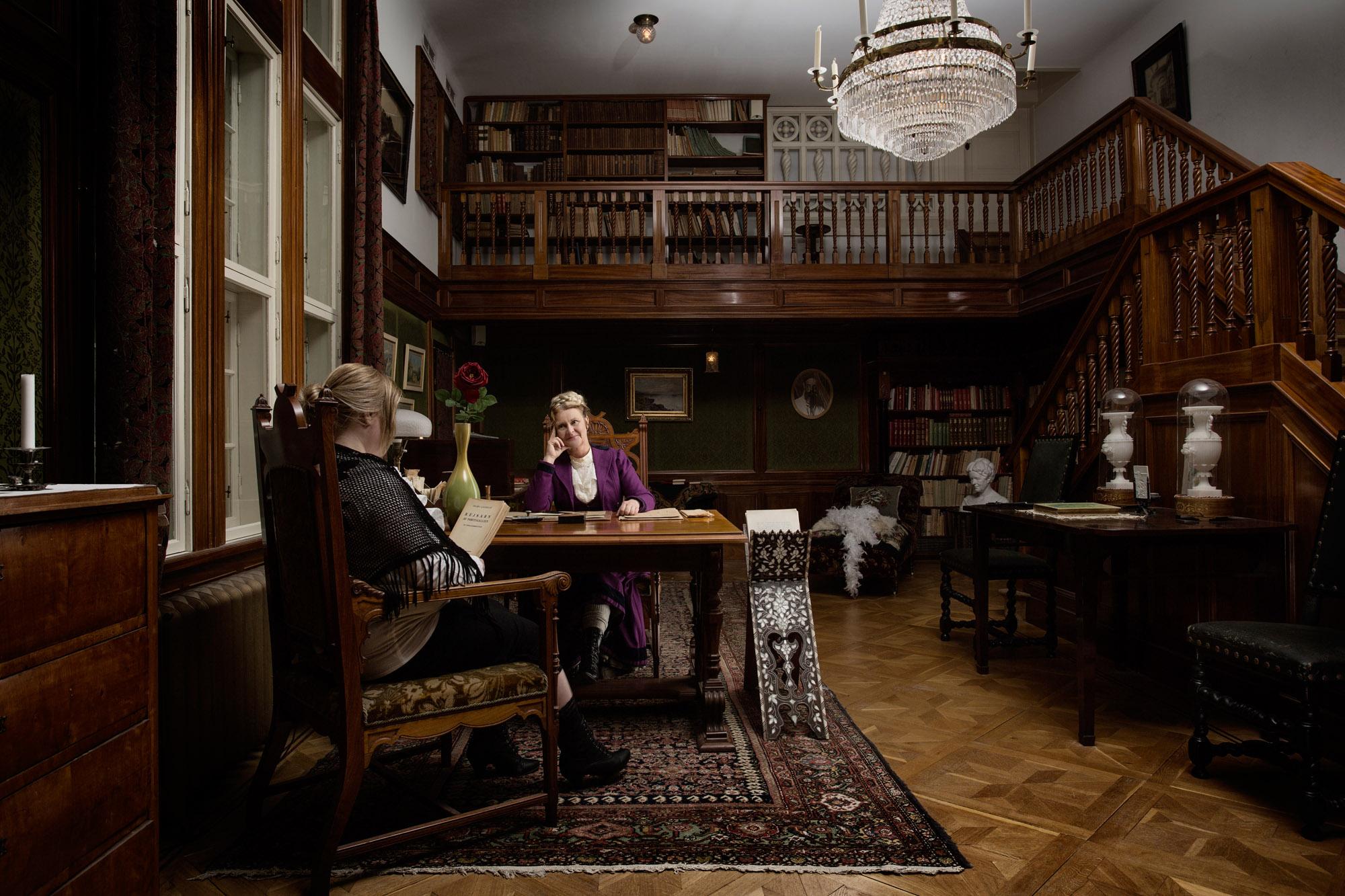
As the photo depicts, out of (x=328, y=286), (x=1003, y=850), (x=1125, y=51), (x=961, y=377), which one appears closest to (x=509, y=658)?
(x=1003, y=850)

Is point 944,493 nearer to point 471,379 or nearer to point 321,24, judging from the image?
point 471,379

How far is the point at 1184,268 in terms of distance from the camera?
10.9 ft

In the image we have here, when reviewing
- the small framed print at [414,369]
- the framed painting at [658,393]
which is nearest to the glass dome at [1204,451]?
the small framed print at [414,369]

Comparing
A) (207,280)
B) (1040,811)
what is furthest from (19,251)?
(1040,811)

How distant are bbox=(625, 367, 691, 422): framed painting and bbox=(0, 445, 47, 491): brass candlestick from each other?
6.67m

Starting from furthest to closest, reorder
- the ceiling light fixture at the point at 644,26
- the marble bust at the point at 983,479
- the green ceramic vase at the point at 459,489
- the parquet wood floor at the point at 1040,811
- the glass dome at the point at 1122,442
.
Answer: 1. the marble bust at the point at 983,479
2. the ceiling light fixture at the point at 644,26
3. the glass dome at the point at 1122,442
4. the green ceramic vase at the point at 459,489
5. the parquet wood floor at the point at 1040,811

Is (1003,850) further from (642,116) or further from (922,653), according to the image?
(642,116)

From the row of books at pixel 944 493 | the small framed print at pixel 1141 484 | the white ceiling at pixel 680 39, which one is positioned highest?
the white ceiling at pixel 680 39

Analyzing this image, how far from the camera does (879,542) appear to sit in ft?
18.4

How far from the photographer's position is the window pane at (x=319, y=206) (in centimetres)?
358

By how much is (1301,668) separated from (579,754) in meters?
1.99

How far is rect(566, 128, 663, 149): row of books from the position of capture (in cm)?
761

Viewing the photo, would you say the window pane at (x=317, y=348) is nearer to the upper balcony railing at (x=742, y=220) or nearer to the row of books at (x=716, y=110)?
the upper balcony railing at (x=742, y=220)

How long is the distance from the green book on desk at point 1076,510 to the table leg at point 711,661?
138 cm
